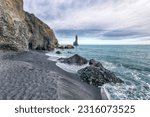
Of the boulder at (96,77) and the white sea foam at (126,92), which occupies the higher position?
the boulder at (96,77)

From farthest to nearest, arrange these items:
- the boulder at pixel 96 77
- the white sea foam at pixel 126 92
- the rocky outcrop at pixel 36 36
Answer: the rocky outcrop at pixel 36 36 < the boulder at pixel 96 77 < the white sea foam at pixel 126 92

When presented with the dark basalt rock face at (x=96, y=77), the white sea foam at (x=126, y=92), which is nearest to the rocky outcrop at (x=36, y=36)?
the dark basalt rock face at (x=96, y=77)

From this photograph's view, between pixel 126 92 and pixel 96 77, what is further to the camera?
pixel 96 77

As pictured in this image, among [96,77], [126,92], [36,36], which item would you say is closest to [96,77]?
[96,77]

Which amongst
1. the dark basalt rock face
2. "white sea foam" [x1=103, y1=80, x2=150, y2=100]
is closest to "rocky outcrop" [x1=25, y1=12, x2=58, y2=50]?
the dark basalt rock face

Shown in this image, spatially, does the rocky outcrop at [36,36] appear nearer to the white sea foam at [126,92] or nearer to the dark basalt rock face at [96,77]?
the dark basalt rock face at [96,77]

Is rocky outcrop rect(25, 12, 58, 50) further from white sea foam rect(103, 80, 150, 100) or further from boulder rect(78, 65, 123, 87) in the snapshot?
white sea foam rect(103, 80, 150, 100)

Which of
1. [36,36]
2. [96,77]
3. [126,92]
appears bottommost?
[126,92]

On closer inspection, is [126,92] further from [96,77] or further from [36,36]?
[36,36]

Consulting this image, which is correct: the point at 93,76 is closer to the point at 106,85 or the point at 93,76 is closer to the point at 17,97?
the point at 106,85

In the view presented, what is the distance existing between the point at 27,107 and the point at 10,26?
34450 millimetres

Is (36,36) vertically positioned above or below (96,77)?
above

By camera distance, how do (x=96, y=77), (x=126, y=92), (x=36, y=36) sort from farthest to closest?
1. (x=36, y=36)
2. (x=96, y=77)
3. (x=126, y=92)

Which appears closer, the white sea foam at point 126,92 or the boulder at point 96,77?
the white sea foam at point 126,92
